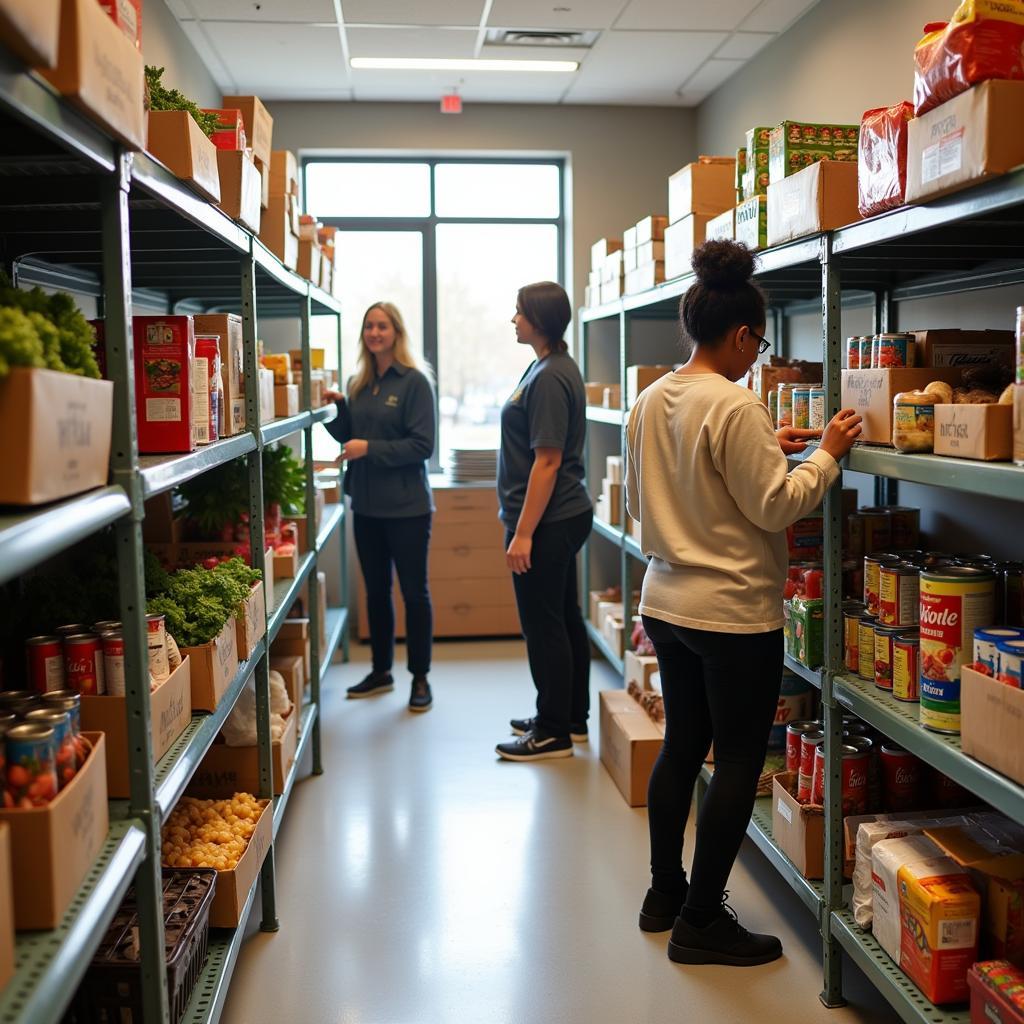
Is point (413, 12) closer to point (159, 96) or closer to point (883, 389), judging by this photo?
point (159, 96)

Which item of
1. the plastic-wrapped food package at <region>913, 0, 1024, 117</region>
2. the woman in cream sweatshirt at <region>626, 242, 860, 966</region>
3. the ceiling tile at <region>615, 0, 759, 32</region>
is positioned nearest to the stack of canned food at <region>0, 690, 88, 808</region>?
Answer: the woman in cream sweatshirt at <region>626, 242, 860, 966</region>

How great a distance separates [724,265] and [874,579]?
0.80 m

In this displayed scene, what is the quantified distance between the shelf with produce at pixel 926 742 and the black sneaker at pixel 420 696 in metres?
2.70

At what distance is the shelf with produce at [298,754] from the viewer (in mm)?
3102

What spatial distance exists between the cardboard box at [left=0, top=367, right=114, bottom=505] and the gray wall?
200 inches

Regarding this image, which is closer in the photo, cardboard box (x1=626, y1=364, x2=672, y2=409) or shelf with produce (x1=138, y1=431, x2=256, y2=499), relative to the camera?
shelf with produce (x1=138, y1=431, x2=256, y2=499)

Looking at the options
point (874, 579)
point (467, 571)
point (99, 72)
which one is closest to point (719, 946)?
point (874, 579)

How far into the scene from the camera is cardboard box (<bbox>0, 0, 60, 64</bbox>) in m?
1.15

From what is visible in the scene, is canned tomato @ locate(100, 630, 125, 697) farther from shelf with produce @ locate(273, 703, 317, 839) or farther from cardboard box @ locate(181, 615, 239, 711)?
shelf with produce @ locate(273, 703, 317, 839)

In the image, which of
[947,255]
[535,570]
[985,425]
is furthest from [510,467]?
[985,425]

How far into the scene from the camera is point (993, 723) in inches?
71.6

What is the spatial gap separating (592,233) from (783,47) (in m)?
1.72

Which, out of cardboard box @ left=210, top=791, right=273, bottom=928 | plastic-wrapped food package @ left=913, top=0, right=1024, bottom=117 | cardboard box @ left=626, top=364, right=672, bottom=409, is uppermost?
plastic-wrapped food package @ left=913, top=0, right=1024, bottom=117

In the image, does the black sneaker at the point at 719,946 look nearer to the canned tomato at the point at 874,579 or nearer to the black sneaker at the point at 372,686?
the canned tomato at the point at 874,579
